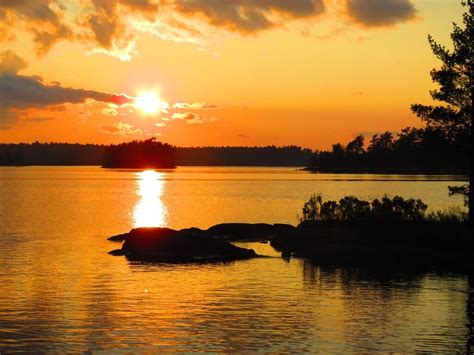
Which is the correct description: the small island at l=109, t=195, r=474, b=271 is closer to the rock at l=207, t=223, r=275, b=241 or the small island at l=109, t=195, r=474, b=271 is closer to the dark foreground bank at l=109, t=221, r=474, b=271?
the dark foreground bank at l=109, t=221, r=474, b=271

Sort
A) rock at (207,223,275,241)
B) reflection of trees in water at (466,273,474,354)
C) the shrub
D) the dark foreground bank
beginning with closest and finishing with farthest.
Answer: reflection of trees in water at (466,273,474,354) < the dark foreground bank < the shrub < rock at (207,223,275,241)

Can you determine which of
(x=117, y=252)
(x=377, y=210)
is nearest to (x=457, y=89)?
(x=377, y=210)

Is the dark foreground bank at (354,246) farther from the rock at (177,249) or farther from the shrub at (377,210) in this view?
the shrub at (377,210)

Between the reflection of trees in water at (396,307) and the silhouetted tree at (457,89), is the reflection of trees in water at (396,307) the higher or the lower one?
the lower one

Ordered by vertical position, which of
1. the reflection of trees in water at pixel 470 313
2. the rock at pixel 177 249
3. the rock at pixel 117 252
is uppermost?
the rock at pixel 177 249

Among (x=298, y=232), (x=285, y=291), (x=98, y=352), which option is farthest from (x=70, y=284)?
(x=298, y=232)

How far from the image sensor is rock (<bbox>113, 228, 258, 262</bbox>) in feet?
127

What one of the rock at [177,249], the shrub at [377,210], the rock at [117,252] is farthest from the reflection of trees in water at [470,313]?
the rock at [117,252]

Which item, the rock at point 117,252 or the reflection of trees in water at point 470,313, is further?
the rock at point 117,252

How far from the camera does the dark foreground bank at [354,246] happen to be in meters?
36.8

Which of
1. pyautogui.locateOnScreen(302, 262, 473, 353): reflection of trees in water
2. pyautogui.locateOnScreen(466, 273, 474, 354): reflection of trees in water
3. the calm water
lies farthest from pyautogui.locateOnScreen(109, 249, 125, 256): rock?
pyautogui.locateOnScreen(466, 273, 474, 354): reflection of trees in water

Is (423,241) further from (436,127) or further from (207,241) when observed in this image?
(207,241)

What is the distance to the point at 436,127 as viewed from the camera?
149ft

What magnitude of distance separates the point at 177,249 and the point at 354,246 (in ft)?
32.1
